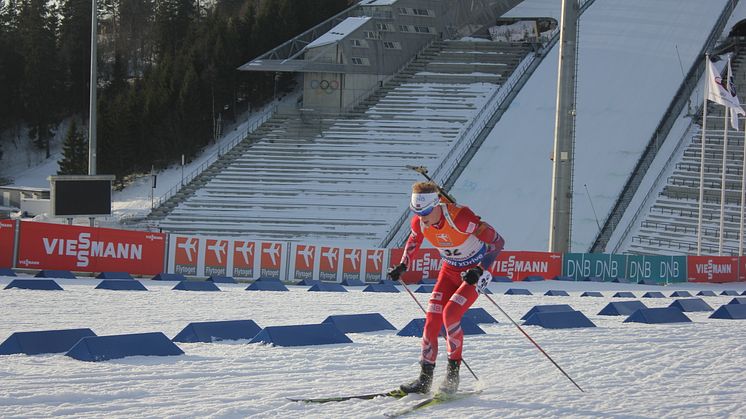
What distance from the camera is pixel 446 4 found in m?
56.3

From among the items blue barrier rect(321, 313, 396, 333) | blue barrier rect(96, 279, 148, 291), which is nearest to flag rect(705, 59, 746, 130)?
blue barrier rect(96, 279, 148, 291)

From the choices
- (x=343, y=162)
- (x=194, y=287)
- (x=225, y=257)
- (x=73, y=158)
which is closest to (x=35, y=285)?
(x=194, y=287)

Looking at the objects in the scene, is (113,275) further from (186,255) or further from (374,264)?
(374,264)

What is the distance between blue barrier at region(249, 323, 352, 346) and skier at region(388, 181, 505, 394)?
99.2 inches

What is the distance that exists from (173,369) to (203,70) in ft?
166

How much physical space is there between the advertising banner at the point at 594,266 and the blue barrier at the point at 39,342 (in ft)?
70.5

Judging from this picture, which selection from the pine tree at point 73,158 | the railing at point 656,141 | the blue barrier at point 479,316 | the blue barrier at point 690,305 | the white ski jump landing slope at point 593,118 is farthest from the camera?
the pine tree at point 73,158

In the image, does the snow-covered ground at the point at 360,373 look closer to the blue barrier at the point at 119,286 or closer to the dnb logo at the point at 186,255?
the blue barrier at the point at 119,286

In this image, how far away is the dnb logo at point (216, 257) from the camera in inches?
914

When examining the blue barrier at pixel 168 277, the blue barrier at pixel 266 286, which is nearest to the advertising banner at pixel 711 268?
the blue barrier at pixel 266 286

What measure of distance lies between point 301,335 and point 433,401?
10.3 feet

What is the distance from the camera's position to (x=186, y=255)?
75.0 ft

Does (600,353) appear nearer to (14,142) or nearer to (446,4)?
(446,4)

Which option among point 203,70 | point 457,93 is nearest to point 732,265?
point 457,93
